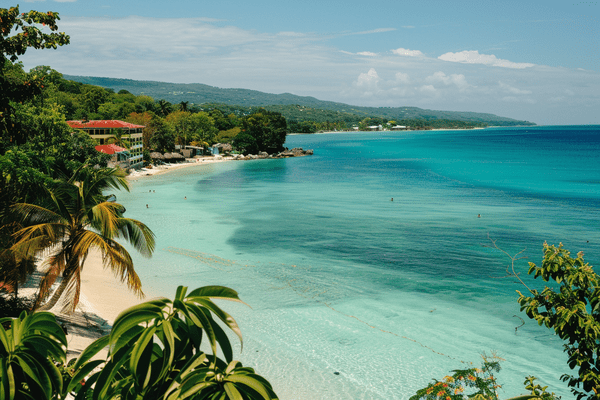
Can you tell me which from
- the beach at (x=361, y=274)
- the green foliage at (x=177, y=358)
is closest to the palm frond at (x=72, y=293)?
the beach at (x=361, y=274)

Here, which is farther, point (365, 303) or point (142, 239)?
point (365, 303)

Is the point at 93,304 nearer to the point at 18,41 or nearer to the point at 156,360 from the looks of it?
the point at 18,41

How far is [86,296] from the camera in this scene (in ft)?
56.5

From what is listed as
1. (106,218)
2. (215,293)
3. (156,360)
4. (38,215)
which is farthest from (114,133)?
(215,293)

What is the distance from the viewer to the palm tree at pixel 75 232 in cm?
1180

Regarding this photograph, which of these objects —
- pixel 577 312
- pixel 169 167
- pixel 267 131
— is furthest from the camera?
pixel 267 131

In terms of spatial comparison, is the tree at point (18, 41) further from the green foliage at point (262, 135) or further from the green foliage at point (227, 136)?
the green foliage at point (227, 136)

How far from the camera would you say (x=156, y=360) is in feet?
12.2

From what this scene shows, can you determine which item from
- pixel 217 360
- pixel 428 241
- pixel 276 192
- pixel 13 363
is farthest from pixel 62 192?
pixel 276 192

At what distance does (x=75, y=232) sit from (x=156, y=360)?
10493mm

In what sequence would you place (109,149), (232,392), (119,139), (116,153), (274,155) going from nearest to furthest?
(232,392)
(109,149)
(116,153)
(119,139)
(274,155)

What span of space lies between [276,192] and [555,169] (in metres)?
54.7

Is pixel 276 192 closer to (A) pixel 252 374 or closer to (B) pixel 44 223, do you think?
(B) pixel 44 223

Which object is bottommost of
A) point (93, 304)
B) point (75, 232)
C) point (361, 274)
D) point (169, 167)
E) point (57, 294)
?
point (93, 304)
